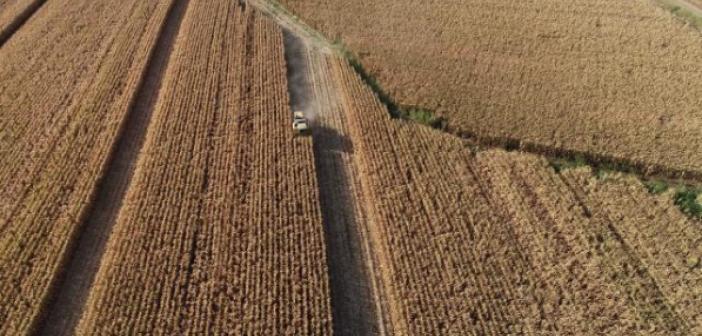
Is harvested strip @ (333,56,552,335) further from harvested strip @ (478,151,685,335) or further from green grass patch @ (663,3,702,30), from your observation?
green grass patch @ (663,3,702,30)

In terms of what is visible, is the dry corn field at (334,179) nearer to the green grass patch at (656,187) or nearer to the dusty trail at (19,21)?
the dusty trail at (19,21)

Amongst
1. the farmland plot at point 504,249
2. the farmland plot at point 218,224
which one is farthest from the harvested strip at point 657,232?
the farmland plot at point 218,224

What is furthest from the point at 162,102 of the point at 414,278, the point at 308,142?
the point at 414,278

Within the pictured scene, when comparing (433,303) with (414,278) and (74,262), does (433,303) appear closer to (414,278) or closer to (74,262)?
(414,278)

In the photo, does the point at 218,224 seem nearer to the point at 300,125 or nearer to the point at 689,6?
the point at 300,125

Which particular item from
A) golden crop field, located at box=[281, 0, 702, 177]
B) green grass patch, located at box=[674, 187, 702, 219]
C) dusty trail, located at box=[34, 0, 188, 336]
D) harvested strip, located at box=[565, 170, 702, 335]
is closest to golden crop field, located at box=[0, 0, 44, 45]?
dusty trail, located at box=[34, 0, 188, 336]

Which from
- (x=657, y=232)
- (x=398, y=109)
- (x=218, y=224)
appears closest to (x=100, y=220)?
(x=218, y=224)
